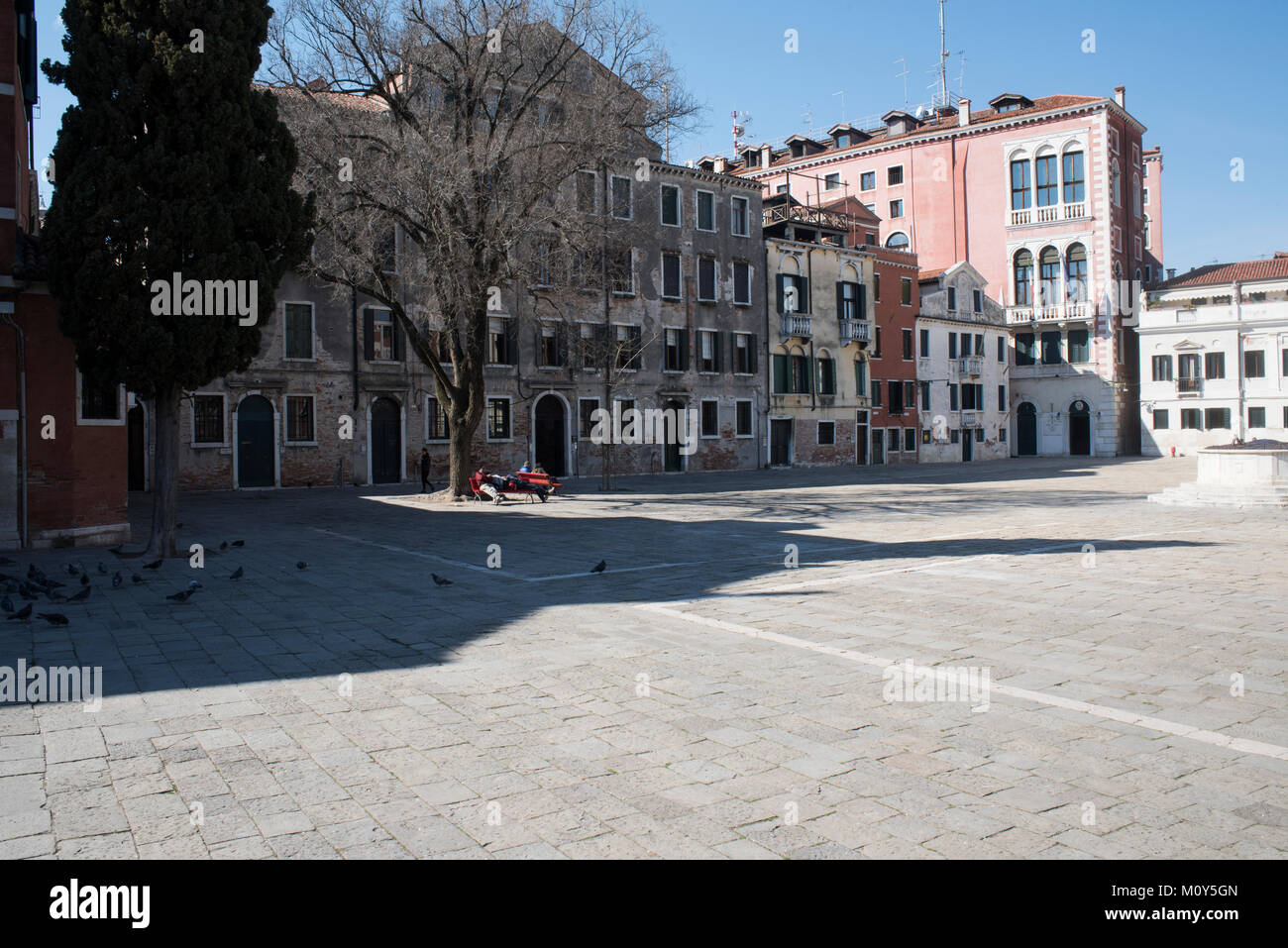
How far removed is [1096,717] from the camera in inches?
213

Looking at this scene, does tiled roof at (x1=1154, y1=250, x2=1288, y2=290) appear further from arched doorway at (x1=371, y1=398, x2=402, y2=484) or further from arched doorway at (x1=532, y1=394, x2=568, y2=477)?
arched doorway at (x1=371, y1=398, x2=402, y2=484)

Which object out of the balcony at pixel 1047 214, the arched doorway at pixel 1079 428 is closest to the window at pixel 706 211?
the balcony at pixel 1047 214

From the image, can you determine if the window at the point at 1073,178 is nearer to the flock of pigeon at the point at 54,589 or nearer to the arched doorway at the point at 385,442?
the arched doorway at the point at 385,442

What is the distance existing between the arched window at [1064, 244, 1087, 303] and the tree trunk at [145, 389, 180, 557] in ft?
167

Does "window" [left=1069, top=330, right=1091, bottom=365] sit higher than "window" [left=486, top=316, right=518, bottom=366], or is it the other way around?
"window" [left=1069, top=330, right=1091, bottom=365]

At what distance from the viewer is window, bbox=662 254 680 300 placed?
3912 cm

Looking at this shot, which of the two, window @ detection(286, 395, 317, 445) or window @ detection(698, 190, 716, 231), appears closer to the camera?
window @ detection(286, 395, 317, 445)

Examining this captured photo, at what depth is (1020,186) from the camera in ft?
178

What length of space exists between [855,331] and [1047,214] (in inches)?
637

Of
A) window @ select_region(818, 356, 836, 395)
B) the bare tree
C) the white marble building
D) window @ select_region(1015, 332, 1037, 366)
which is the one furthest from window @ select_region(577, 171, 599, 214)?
the white marble building

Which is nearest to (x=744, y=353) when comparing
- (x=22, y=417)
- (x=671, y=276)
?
(x=671, y=276)

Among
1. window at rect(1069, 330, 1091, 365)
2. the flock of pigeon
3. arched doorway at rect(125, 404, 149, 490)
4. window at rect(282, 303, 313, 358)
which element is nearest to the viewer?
the flock of pigeon

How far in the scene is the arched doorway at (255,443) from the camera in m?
28.8

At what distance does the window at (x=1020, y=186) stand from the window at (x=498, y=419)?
3483 centimetres
